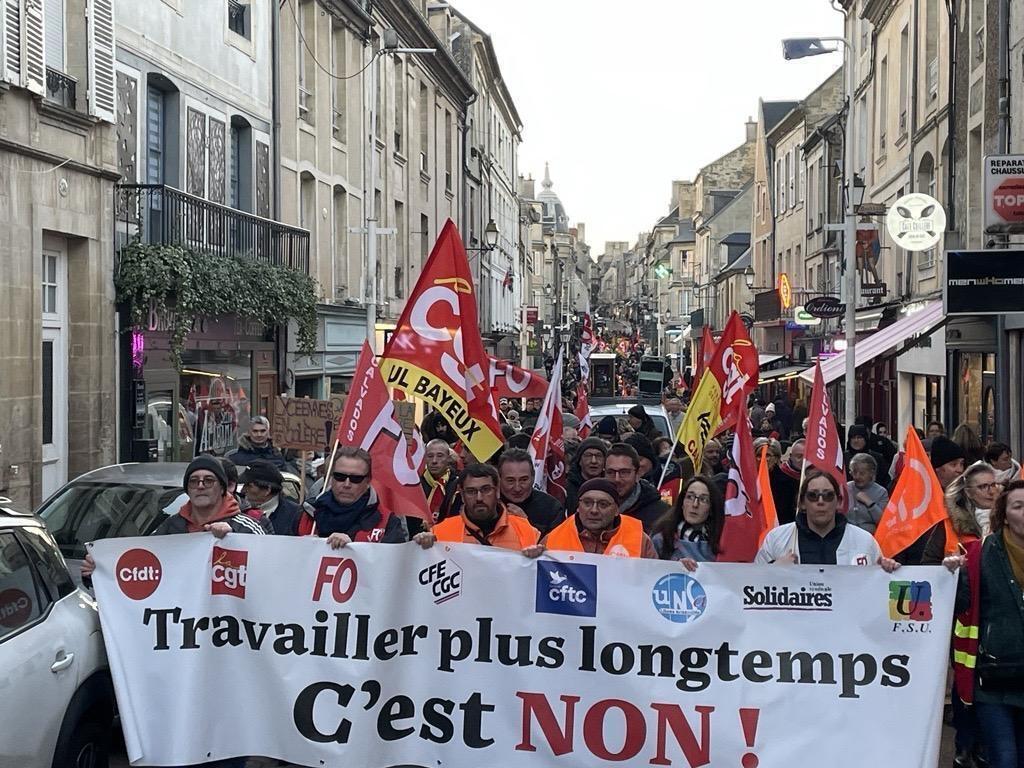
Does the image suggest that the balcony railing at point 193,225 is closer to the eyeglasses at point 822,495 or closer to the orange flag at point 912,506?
the orange flag at point 912,506

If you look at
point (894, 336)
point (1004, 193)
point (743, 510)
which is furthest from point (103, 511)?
point (894, 336)

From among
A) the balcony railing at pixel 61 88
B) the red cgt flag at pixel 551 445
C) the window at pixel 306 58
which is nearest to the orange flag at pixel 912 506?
the red cgt flag at pixel 551 445

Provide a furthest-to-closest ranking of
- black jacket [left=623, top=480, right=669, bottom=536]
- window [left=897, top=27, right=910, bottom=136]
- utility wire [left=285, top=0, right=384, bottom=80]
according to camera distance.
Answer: window [left=897, top=27, right=910, bottom=136]
utility wire [left=285, top=0, right=384, bottom=80]
black jacket [left=623, top=480, right=669, bottom=536]

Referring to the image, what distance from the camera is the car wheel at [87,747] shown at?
540 cm

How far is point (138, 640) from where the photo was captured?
238 inches

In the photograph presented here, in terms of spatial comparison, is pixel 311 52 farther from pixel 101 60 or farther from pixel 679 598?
pixel 679 598

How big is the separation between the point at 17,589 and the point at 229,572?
3.45ft

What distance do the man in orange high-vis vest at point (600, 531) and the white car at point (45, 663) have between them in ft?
7.08

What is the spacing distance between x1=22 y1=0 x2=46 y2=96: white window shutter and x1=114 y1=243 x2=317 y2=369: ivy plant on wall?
271 cm

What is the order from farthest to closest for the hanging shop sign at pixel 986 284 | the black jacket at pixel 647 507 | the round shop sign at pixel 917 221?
the round shop sign at pixel 917 221 → the hanging shop sign at pixel 986 284 → the black jacket at pixel 647 507

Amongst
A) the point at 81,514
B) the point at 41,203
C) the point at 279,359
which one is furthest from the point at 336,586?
the point at 279,359

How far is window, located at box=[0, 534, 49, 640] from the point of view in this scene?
5.25m

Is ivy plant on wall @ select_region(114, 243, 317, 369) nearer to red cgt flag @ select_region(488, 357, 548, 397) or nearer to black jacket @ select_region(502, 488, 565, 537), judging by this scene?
red cgt flag @ select_region(488, 357, 548, 397)

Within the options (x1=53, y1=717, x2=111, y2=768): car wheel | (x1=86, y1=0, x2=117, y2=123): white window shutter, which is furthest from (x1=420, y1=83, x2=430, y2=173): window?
(x1=53, y1=717, x2=111, y2=768): car wheel
